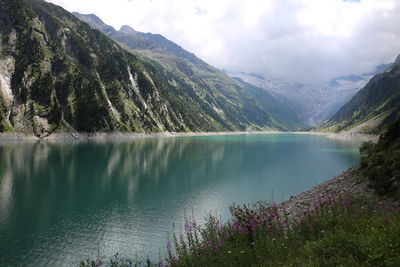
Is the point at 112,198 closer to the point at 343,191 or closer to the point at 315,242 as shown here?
the point at 343,191

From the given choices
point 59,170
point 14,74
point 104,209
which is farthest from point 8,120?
point 104,209

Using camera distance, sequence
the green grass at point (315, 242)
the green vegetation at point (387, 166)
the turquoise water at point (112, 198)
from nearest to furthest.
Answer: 1. the green grass at point (315, 242)
2. the green vegetation at point (387, 166)
3. the turquoise water at point (112, 198)

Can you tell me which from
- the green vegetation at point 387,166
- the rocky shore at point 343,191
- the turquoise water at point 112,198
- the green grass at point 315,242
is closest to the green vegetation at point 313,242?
the green grass at point 315,242

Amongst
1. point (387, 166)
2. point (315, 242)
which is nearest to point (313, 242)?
point (315, 242)

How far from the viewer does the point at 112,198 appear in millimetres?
49688

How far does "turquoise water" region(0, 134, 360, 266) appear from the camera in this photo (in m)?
29.6

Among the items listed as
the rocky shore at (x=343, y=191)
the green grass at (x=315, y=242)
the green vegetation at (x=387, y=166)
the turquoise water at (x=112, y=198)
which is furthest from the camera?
the turquoise water at (x=112, y=198)

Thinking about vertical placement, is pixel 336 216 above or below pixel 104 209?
above

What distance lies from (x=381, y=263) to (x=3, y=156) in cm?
10753

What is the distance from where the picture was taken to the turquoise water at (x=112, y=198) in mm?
29594

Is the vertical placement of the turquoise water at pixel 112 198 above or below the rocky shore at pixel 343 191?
below

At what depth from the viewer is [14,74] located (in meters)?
186

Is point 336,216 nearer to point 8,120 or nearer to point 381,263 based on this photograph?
point 381,263

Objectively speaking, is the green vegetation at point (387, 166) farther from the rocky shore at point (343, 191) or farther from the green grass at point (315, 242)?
the green grass at point (315, 242)
